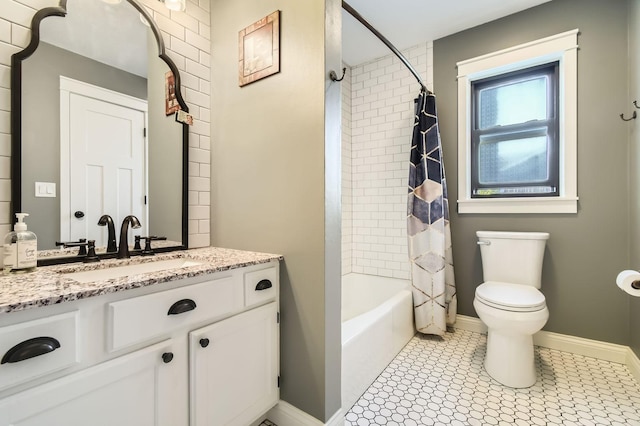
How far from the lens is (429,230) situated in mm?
2307

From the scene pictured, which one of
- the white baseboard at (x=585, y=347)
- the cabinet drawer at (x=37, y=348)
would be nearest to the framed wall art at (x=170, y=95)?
the cabinet drawer at (x=37, y=348)

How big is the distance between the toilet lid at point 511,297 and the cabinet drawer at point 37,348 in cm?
202

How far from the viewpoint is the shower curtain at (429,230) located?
2.27m

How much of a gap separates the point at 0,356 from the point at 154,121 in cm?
123

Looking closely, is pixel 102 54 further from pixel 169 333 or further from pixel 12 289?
pixel 169 333

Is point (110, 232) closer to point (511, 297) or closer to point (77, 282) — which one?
point (77, 282)

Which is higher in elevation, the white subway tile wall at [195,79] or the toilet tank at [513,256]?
the white subway tile wall at [195,79]

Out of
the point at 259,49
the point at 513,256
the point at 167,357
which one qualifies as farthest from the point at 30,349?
the point at 513,256

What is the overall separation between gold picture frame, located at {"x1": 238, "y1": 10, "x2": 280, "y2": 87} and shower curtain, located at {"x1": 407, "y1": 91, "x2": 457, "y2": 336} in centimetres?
143

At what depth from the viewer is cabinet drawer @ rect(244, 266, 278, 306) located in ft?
4.15

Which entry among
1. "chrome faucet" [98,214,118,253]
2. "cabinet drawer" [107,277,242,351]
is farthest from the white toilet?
"chrome faucet" [98,214,118,253]

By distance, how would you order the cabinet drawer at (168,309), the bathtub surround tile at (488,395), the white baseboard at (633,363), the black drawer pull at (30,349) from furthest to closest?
the white baseboard at (633,363), the bathtub surround tile at (488,395), the cabinet drawer at (168,309), the black drawer pull at (30,349)

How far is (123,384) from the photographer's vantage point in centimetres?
87

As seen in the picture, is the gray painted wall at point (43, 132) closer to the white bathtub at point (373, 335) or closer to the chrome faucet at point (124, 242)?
the chrome faucet at point (124, 242)
